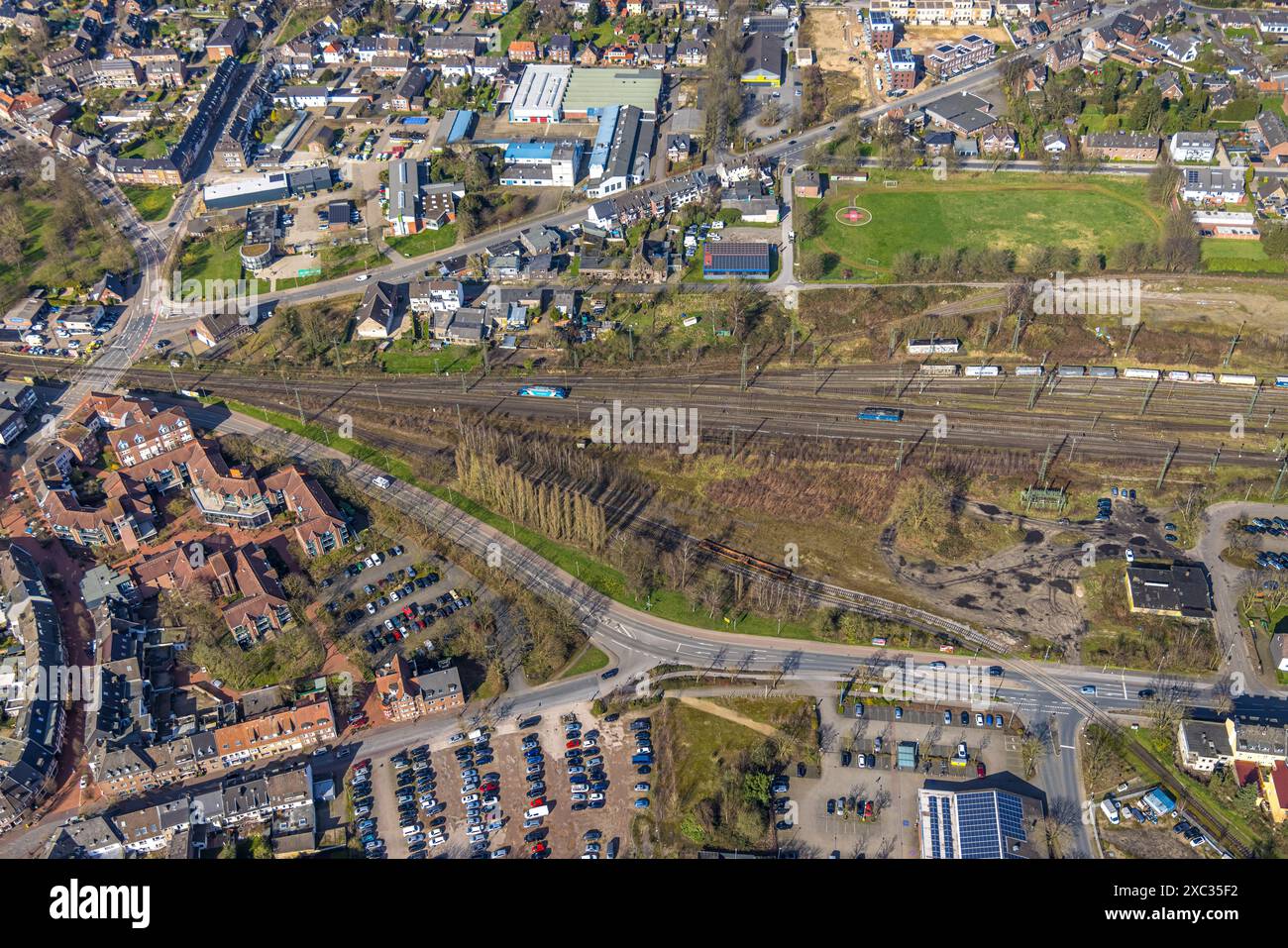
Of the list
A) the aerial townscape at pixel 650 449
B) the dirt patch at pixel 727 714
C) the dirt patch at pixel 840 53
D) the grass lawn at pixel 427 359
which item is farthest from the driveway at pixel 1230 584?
the dirt patch at pixel 840 53

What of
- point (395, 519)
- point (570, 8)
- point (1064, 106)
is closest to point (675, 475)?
point (395, 519)

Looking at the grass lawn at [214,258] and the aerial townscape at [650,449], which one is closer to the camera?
the aerial townscape at [650,449]

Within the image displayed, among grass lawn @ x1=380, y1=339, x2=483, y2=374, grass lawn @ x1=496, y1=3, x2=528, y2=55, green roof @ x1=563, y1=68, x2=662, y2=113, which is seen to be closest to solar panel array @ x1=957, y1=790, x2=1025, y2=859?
grass lawn @ x1=380, y1=339, x2=483, y2=374

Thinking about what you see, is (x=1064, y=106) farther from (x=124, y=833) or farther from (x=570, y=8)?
(x=124, y=833)

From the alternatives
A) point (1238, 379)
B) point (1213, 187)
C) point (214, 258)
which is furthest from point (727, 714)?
point (1213, 187)

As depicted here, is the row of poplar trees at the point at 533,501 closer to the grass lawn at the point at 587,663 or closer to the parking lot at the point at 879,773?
the grass lawn at the point at 587,663

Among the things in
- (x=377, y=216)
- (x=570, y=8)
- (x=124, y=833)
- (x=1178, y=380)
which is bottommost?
(x=124, y=833)

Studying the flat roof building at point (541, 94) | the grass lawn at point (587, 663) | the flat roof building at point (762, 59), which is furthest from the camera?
the flat roof building at point (762, 59)
